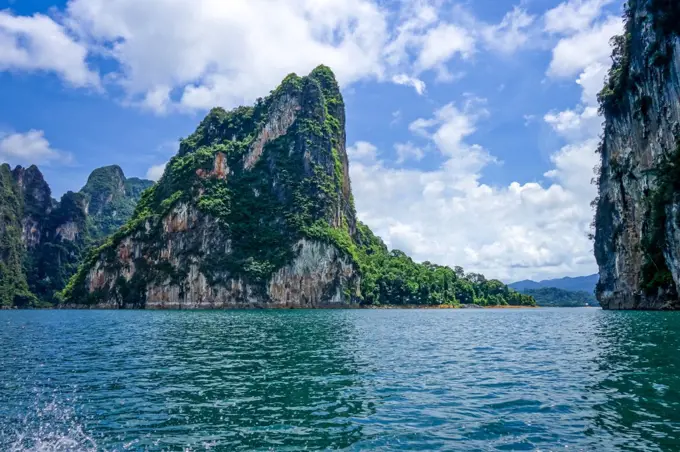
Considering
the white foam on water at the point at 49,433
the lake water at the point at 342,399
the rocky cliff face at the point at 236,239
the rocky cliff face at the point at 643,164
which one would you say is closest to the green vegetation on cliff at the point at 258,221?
the rocky cliff face at the point at 236,239

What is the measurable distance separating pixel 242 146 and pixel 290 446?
7219 inches

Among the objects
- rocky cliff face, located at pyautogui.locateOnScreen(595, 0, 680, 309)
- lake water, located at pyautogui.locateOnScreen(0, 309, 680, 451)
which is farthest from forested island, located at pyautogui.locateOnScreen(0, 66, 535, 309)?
lake water, located at pyautogui.locateOnScreen(0, 309, 680, 451)

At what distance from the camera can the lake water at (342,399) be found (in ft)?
41.5

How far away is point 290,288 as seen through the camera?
158 meters

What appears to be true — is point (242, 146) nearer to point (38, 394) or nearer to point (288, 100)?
point (288, 100)

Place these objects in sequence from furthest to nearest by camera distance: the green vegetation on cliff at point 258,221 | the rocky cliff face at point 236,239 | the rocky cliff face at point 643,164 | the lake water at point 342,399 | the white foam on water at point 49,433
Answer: the green vegetation on cliff at point 258,221
the rocky cliff face at point 236,239
the rocky cliff face at point 643,164
the lake water at point 342,399
the white foam on water at point 49,433

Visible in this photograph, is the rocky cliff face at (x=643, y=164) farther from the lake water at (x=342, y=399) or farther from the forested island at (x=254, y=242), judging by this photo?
the forested island at (x=254, y=242)

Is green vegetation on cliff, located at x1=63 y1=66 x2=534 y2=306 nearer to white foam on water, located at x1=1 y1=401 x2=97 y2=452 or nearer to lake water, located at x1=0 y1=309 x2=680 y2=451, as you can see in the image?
lake water, located at x1=0 y1=309 x2=680 y2=451

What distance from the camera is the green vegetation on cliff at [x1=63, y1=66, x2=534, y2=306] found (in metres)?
161

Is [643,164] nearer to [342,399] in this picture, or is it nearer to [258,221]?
[342,399]

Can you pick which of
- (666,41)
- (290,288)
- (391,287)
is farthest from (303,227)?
(666,41)

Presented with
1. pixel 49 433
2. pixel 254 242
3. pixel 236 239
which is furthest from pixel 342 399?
pixel 254 242

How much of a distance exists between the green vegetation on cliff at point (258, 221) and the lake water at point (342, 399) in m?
132

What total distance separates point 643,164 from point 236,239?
411ft
